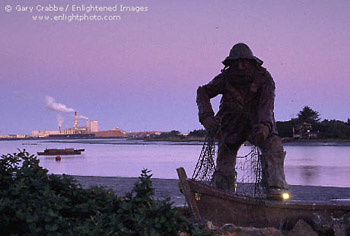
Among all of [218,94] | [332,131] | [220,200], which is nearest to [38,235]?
[220,200]

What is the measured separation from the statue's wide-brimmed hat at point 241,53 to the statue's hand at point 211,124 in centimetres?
88

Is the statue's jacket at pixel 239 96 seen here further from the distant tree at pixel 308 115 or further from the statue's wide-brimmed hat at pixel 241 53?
the distant tree at pixel 308 115

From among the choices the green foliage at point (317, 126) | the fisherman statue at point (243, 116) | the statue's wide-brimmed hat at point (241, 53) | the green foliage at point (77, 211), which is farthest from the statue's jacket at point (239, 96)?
the green foliage at point (317, 126)

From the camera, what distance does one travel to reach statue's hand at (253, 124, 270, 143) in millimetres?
5781

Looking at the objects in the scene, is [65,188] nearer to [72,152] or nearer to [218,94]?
[218,94]

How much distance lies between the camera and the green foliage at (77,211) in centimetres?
291

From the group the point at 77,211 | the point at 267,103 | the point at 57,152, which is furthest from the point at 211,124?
the point at 57,152

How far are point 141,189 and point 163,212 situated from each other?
1.05 feet

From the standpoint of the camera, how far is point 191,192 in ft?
16.9

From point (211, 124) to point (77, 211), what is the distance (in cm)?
299

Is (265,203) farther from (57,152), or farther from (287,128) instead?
(287,128)

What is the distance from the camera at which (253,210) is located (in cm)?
556

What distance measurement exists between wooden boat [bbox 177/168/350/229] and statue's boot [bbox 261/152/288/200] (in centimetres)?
23

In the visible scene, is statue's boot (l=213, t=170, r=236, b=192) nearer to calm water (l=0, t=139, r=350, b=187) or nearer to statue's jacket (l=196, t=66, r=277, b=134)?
statue's jacket (l=196, t=66, r=277, b=134)
